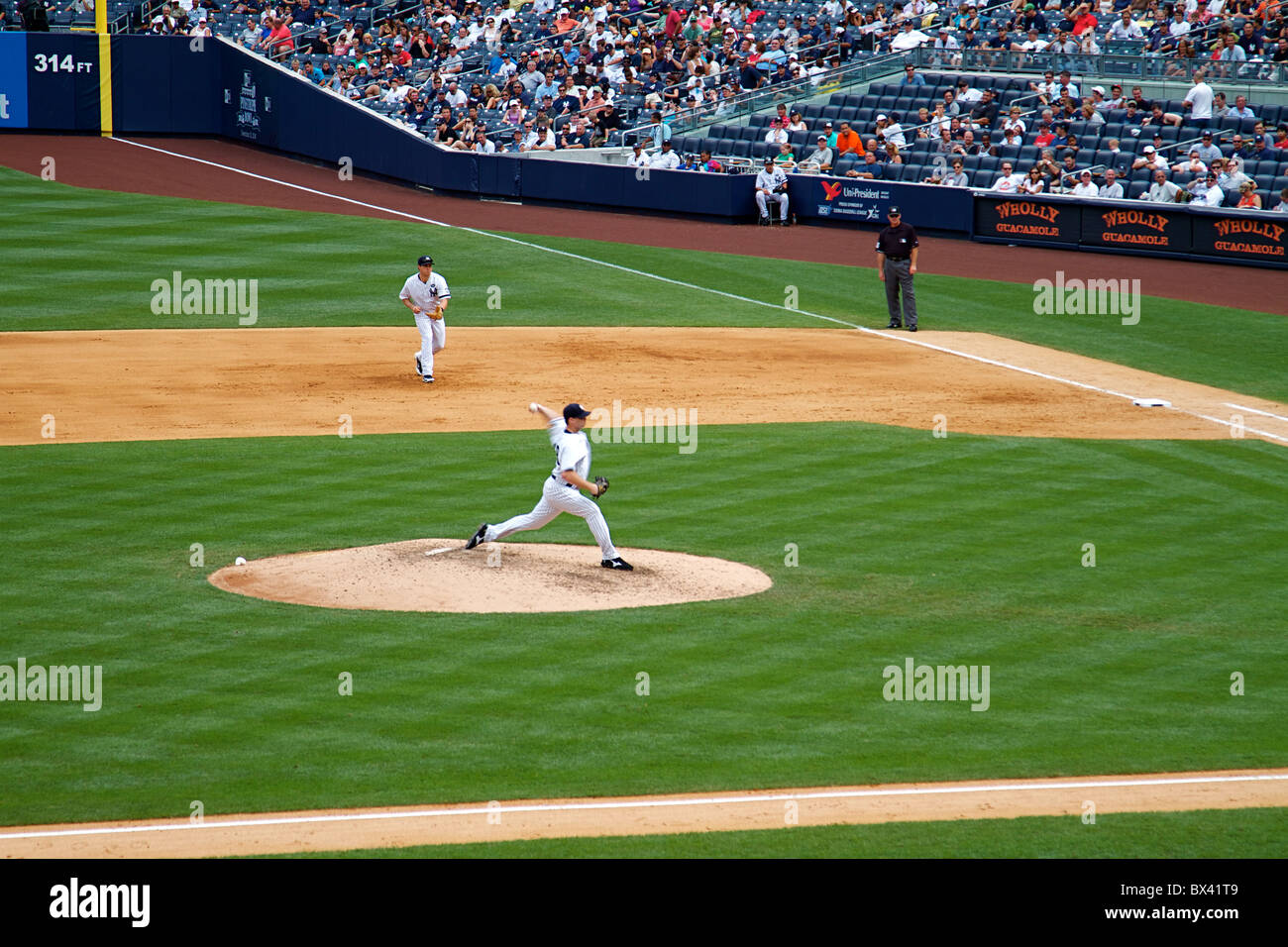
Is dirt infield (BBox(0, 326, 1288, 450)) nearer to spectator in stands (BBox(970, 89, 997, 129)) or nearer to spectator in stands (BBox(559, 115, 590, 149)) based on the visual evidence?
spectator in stands (BBox(970, 89, 997, 129))

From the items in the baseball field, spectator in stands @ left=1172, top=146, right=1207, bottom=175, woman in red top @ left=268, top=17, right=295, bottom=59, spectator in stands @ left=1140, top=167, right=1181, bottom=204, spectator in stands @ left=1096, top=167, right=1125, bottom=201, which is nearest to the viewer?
the baseball field

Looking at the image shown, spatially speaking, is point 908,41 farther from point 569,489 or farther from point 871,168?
point 569,489

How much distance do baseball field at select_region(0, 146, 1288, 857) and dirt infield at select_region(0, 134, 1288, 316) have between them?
158cm

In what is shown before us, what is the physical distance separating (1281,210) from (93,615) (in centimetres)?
2584

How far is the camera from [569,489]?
14055 mm

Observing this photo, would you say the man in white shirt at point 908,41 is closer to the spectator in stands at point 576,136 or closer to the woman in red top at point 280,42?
the spectator in stands at point 576,136

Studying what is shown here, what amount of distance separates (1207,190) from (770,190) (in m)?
10.7

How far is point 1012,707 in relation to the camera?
1142cm

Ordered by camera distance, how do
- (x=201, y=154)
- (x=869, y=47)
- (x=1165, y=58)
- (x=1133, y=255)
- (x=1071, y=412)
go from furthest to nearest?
(x=201, y=154) → (x=869, y=47) → (x=1165, y=58) → (x=1133, y=255) → (x=1071, y=412)

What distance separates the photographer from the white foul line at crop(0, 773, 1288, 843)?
8.89 meters

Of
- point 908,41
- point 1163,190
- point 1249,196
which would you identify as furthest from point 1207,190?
point 908,41

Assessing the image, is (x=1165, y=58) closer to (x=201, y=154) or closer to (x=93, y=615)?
(x=201, y=154)

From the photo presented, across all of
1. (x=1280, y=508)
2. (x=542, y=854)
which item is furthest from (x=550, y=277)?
(x=542, y=854)

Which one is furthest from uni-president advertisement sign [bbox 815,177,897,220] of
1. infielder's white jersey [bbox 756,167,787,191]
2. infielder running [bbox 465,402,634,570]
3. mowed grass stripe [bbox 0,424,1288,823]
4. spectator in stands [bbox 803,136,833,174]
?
infielder running [bbox 465,402,634,570]
